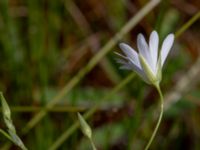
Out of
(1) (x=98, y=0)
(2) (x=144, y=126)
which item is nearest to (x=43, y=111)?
(2) (x=144, y=126)

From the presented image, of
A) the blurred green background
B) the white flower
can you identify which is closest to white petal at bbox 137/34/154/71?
the white flower

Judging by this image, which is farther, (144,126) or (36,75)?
(36,75)

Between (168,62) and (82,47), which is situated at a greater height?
(82,47)

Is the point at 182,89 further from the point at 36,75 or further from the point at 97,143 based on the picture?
the point at 36,75

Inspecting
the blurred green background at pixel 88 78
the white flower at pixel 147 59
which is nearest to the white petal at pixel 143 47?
the white flower at pixel 147 59

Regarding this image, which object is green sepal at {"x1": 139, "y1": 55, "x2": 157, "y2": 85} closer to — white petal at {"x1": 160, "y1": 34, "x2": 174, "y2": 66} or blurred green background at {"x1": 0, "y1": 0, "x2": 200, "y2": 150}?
white petal at {"x1": 160, "y1": 34, "x2": 174, "y2": 66}

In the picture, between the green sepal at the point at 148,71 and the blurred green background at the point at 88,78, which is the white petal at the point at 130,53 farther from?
the blurred green background at the point at 88,78
